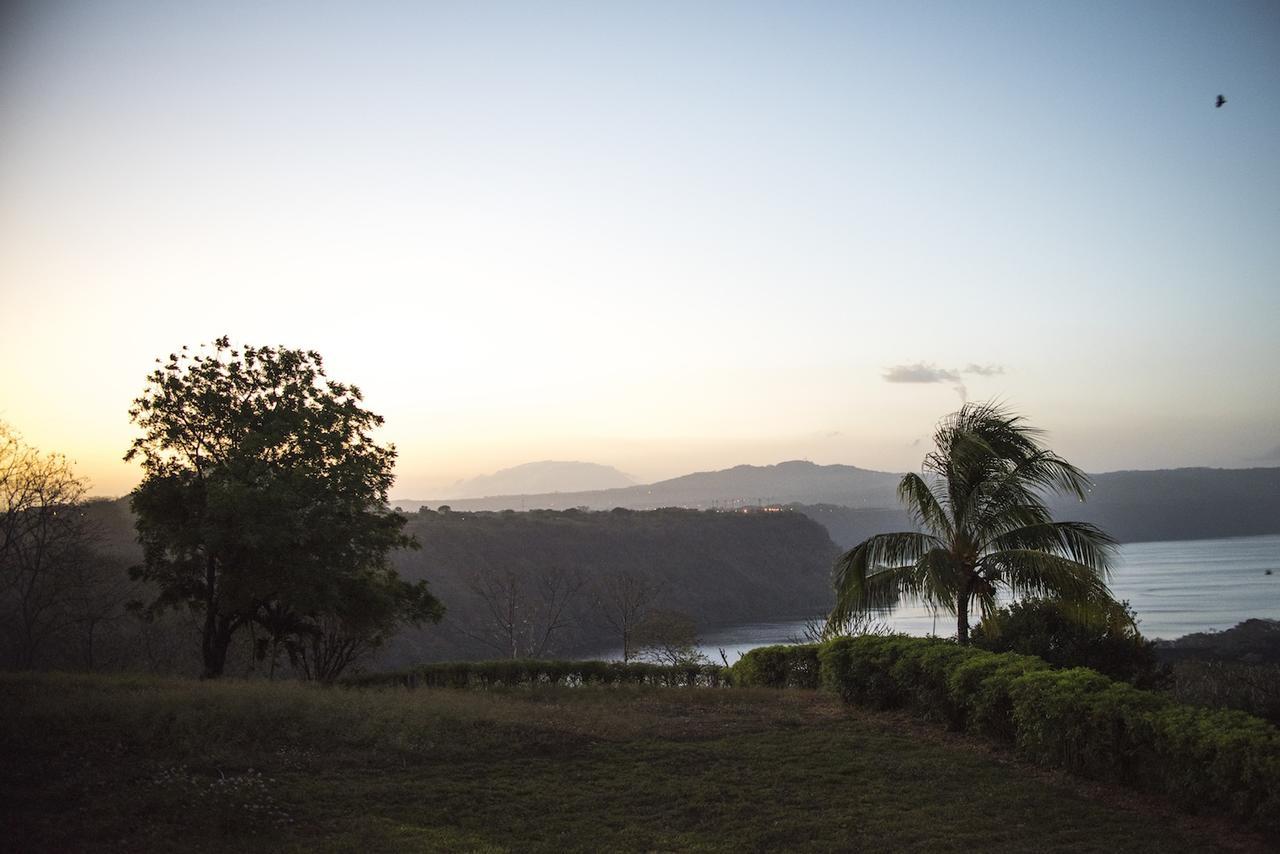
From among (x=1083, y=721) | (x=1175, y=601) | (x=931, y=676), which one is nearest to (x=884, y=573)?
(x=931, y=676)

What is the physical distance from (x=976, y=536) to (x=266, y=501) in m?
15.2

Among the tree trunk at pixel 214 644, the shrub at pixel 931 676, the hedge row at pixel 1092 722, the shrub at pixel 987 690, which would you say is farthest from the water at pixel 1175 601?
the tree trunk at pixel 214 644

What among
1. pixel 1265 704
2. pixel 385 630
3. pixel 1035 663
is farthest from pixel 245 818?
pixel 385 630

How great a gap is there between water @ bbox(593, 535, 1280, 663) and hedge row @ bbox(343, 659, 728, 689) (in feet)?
83.0

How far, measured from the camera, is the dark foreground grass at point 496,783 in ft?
27.0

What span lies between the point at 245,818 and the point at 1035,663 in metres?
9.78

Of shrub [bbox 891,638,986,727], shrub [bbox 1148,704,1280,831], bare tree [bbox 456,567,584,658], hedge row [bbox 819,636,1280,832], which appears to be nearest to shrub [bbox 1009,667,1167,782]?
hedge row [bbox 819,636,1280,832]

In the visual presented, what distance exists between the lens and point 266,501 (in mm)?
19906

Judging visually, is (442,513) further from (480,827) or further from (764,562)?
(480,827)

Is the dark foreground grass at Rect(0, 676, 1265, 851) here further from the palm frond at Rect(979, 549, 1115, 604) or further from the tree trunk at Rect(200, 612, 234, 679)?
the tree trunk at Rect(200, 612, 234, 679)

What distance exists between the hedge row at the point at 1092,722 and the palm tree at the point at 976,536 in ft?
4.39

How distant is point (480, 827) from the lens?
28.9 feet

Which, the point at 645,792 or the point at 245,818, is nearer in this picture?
the point at 245,818

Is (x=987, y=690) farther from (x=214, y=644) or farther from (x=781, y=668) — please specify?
(x=214, y=644)
